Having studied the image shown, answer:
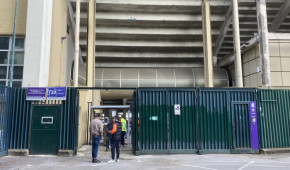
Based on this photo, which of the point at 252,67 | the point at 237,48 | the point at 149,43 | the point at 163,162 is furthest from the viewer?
the point at 149,43

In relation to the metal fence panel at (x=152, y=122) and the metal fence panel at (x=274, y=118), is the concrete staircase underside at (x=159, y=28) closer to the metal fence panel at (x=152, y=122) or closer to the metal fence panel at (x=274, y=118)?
the metal fence panel at (x=274, y=118)

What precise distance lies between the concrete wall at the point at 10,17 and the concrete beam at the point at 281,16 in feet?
65.5

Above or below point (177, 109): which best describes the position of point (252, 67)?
above

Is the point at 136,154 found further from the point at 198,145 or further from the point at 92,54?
the point at 92,54

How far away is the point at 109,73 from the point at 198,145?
1519 cm

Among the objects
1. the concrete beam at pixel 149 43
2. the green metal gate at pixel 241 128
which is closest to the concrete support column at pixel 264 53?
the concrete beam at pixel 149 43

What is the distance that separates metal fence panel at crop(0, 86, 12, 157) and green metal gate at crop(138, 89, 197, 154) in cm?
508

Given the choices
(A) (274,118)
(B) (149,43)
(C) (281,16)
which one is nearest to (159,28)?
(B) (149,43)

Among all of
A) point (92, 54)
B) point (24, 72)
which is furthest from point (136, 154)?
point (92, 54)

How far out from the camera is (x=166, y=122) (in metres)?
9.67

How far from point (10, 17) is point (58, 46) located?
3.29 meters

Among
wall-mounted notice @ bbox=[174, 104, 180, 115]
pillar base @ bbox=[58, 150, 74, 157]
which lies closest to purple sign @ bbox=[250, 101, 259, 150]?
wall-mounted notice @ bbox=[174, 104, 180, 115]

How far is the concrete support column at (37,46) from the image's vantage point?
11.9 meters

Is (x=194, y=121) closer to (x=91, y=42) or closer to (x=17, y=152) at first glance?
(x=17, y=152)
